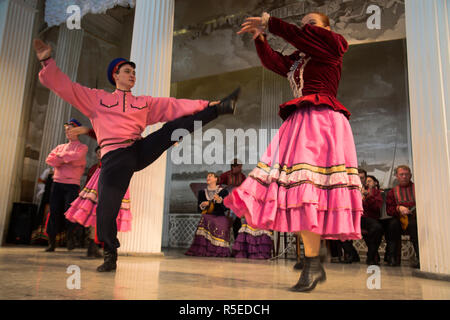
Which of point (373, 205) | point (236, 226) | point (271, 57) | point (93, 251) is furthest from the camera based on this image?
point (236, 226)

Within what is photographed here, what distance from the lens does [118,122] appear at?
2.51 metres

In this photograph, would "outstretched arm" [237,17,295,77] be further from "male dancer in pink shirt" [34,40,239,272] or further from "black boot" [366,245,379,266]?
"black boot" [366,245,379,266]

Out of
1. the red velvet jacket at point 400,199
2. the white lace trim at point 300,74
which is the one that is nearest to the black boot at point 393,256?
the red velvet jacket at point 400,199

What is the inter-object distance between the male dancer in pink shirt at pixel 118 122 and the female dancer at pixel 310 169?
0.54m

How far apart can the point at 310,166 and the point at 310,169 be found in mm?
17

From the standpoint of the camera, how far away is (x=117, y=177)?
2.41 meters

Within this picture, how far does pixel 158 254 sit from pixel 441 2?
384cm

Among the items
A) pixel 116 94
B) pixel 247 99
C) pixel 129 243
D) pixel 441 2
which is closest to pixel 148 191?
pixel 129 243

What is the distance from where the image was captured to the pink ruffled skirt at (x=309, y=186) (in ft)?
5.52

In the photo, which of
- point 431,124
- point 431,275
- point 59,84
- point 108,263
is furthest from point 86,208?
point 431,124

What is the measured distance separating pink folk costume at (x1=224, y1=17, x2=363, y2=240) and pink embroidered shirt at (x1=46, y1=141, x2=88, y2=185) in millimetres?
3523

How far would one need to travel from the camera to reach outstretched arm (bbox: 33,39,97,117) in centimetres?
232

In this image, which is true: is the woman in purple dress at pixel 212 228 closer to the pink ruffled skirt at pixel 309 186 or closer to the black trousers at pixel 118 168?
the black trousers at pixel 118 168

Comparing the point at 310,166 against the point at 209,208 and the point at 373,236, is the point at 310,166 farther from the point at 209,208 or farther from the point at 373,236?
the point at 209,208
